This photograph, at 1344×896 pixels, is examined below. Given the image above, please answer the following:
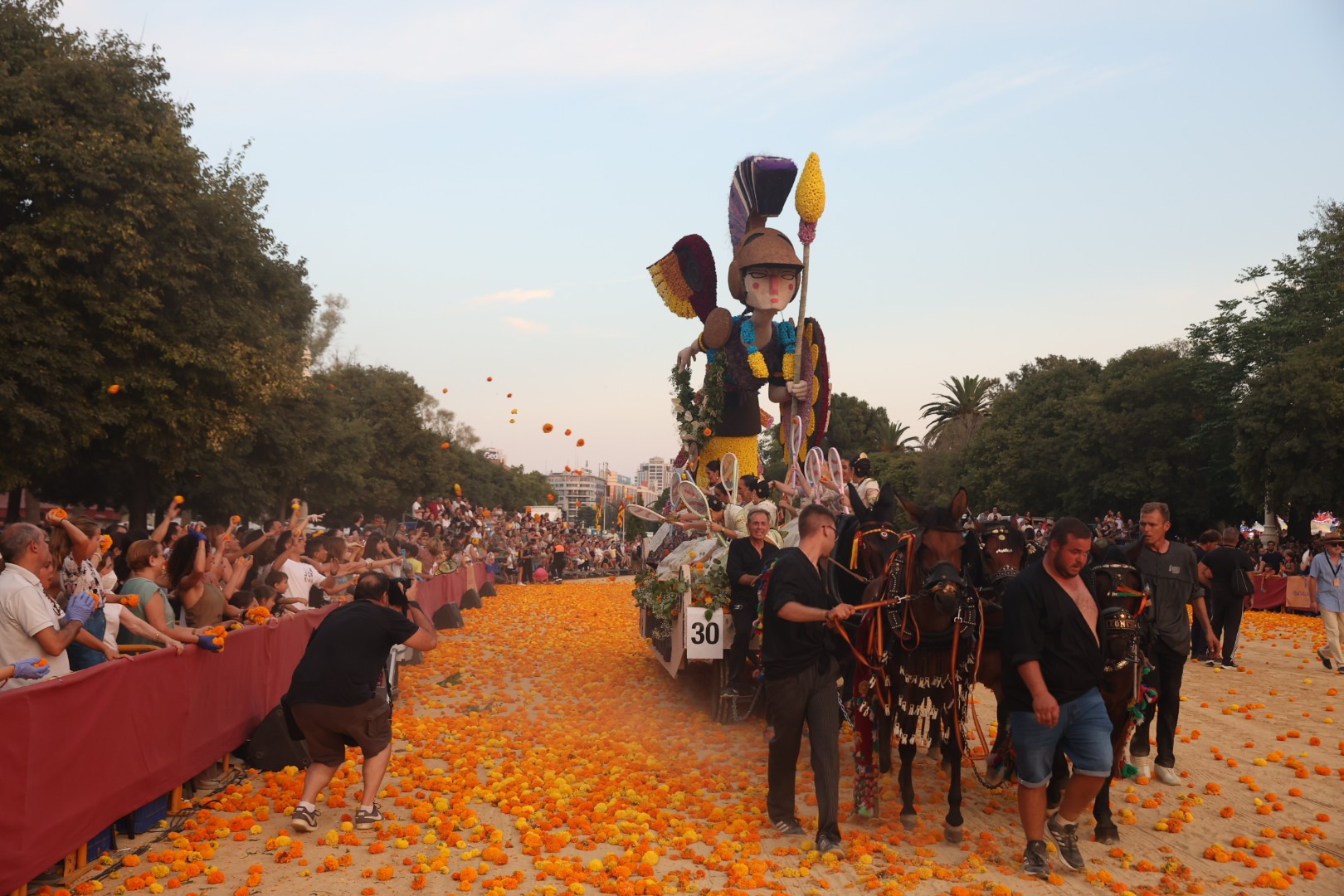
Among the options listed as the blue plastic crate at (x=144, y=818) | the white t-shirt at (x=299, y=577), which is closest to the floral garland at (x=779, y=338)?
the white t-shirt at (x=299, y=577)

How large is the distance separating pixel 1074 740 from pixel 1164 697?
9.05 ft

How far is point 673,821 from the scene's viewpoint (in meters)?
7.52

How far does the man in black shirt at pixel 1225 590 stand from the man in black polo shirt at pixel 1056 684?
9.46 metres

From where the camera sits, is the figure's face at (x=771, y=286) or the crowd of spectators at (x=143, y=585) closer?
the crowd of spectators at (x=143, y=585)

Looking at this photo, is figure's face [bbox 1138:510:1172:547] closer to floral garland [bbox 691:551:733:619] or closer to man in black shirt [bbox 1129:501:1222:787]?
man in black shirt [bbox 1129:501:1222:787]

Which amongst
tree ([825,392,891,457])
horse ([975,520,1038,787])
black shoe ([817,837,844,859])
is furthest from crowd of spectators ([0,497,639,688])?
tree ([825,392,891,457])

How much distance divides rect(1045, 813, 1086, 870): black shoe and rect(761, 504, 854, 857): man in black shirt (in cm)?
131

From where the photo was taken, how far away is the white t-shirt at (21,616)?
6438mm

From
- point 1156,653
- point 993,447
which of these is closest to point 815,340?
point 1156,653

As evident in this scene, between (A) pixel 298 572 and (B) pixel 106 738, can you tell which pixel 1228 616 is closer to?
(A) pixel 298 572

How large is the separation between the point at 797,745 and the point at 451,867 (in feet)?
7.64

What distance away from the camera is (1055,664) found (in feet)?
20.9

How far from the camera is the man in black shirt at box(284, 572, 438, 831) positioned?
7375mm

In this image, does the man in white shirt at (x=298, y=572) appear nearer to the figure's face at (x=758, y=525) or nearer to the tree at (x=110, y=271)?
Result: the figure's face at (x=758, y=525)
